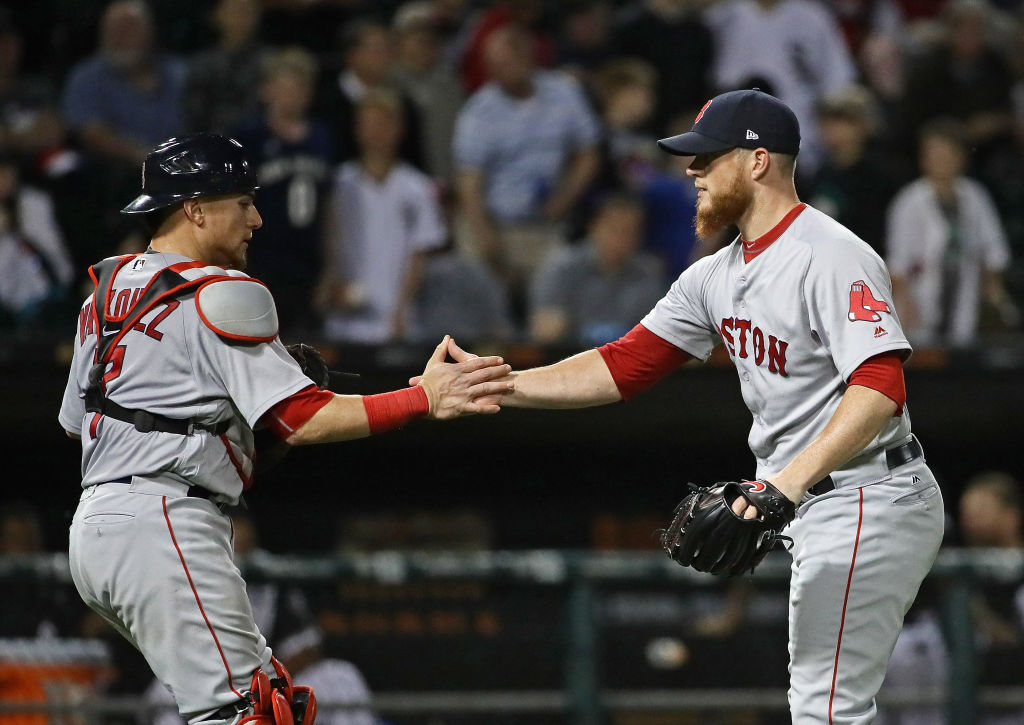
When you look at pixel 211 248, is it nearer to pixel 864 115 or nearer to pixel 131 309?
pixel 131 309

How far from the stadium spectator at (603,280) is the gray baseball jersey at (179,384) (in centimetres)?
385

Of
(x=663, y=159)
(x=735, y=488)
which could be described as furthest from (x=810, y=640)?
(x=663, y=159)

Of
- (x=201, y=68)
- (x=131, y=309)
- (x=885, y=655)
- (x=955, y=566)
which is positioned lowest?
(x=955, y=566)

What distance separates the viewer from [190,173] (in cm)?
381

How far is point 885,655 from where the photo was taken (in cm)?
382

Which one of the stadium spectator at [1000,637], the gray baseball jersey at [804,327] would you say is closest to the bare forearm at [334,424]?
the gray baseball jersey at [804,327]

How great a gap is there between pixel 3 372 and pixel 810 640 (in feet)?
15.8

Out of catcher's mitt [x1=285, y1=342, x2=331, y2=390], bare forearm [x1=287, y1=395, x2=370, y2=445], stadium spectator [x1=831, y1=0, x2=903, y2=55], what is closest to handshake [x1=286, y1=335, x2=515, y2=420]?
catcher's mitt [x1=285, y1=342, x2=331, y2=390]

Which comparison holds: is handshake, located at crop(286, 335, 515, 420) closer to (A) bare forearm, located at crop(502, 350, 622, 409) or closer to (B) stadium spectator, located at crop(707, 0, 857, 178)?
(A) bare forearm, located at crop(502, 350, 622, 409)

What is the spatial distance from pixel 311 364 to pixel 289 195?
347 centimetres

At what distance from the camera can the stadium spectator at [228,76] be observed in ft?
26.3

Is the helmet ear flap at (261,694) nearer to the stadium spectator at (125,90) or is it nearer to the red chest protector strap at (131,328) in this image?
the red chest protector strap at (131,328)

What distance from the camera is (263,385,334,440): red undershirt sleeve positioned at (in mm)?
3705

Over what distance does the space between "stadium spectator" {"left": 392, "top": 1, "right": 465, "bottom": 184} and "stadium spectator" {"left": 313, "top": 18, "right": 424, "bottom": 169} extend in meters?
0.10
